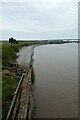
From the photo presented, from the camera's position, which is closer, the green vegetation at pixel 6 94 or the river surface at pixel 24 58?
the green vegetation at pixel 6 94

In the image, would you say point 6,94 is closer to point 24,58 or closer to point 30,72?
point 30,72

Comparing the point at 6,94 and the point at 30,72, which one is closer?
the point at 6,94

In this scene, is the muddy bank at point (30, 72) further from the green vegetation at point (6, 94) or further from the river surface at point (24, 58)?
the green vegetation at point (6, 94)

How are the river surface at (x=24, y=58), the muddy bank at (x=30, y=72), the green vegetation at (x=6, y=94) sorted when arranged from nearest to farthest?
1. the green vegetation at (x=6, y=94)
2. the muddy bank at (x=30, y=72)
3. the river surface at (x=24, y=58)

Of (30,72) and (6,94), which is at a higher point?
(30,72)

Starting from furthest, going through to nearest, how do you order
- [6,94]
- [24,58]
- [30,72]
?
[24,58] < [30,72] < [6,94]

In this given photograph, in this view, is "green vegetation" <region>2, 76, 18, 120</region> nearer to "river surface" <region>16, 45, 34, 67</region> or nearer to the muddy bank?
the muddy bank

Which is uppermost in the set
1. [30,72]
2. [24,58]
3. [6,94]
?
[24,58]

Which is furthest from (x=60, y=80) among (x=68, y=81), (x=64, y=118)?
(x=64, y=118)

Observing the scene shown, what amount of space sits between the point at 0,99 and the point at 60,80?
10421 millimetres

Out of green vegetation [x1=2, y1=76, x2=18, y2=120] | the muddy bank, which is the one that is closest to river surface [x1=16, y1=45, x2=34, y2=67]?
the muddy bank

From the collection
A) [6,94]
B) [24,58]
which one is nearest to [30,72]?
[6,94]

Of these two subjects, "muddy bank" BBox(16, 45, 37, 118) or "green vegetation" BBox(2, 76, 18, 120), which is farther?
"muddy bank" BBox(16, 45, 37, 118)

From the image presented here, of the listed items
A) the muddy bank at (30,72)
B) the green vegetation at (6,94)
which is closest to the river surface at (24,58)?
the muddy bank at (30,72)
